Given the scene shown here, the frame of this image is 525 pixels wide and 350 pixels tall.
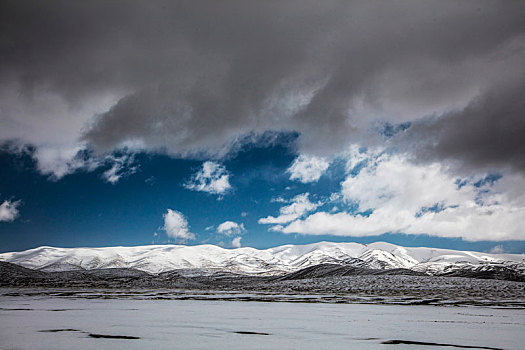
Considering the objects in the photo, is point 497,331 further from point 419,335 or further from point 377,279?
point 377,279

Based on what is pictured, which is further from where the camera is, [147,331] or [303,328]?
[303,328]

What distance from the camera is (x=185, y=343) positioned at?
37.6 ft

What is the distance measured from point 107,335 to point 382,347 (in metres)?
8.88

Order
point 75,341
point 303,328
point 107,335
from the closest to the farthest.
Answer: point 75,341
point 107,335
point 303,328

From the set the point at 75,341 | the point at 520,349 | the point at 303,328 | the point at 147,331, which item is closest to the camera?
the point at 520,349

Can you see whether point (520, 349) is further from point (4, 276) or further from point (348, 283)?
point (4, 276)

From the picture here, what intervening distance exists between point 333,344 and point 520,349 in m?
5.20

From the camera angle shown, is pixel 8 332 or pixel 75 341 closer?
pixel 75 341

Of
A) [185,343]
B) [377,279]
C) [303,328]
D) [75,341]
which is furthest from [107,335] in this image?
[377,279]

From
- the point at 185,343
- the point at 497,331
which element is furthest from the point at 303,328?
the point at 497,331

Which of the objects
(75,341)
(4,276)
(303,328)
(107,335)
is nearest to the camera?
(75,341)

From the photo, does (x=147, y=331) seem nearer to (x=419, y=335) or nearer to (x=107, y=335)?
(x=107, y=335)

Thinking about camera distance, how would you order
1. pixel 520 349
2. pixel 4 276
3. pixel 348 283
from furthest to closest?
pixel 4 276 → pixel 348 283 → pixel 520 349

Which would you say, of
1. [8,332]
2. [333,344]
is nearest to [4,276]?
[8,332]
